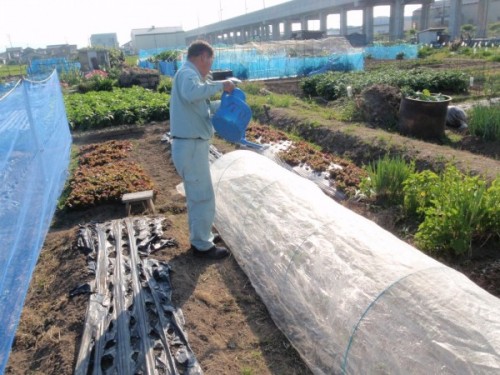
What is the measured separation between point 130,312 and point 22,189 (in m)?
1.56

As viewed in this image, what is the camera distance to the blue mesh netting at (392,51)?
3173 cm

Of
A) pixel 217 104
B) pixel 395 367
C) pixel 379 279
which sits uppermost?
pixel 217 104

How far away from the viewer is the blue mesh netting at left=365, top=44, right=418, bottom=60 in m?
31.7

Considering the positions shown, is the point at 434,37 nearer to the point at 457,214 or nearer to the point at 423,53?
the point at 423,53

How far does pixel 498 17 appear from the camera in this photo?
7138 centimetres

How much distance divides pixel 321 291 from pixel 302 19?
7538 cm

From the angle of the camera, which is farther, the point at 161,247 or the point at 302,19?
the point at 302,19

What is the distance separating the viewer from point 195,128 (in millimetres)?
3635

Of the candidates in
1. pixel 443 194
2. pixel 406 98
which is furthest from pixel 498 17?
pixel 443 194

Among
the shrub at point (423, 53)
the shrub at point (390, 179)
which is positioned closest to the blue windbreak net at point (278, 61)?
the shrub at point (423, 53)

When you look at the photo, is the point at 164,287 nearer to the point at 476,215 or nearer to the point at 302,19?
the point at 476,215

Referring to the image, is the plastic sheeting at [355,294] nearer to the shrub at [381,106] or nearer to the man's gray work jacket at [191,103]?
the man's gray work jacket at [191,103]

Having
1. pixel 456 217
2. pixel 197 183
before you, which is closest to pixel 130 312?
pixel 197 183

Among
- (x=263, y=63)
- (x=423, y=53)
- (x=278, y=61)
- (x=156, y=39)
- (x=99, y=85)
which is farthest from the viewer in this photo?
(x=156, y=39)
